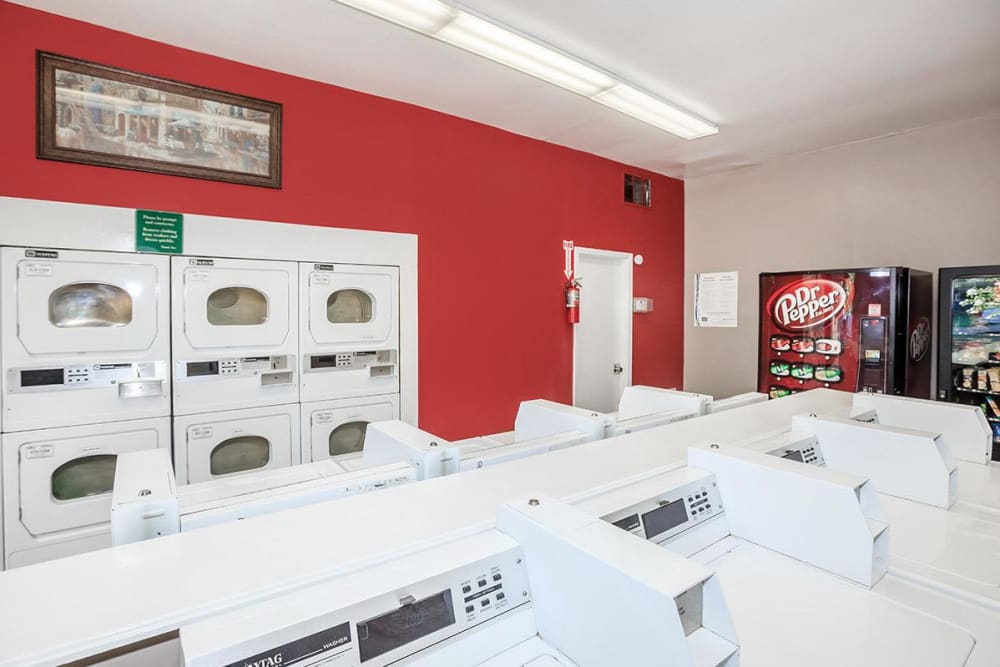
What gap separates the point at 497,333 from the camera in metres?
4.18

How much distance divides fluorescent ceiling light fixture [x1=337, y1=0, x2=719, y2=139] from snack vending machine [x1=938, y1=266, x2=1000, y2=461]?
2.04 meters

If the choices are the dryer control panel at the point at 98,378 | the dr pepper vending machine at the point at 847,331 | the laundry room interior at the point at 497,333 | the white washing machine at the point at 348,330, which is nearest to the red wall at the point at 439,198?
the laundry room interior at the point at 497,333

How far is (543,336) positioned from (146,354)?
2967 mm

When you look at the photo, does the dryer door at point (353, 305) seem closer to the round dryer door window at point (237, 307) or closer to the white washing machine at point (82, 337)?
the round dryer door window at point (237, 307)

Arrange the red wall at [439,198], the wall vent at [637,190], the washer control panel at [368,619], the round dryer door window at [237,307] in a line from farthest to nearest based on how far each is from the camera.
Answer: the wall vent at [637,190] → the round dryer door window at [237,307] → the red wall at [439,198] → the washer control panel at [368,619]

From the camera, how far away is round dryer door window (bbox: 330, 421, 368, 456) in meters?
3.25

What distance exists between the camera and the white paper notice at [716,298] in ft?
17.4

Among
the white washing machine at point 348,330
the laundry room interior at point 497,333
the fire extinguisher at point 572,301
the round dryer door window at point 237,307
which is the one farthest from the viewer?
the fire extinguisher at point 572,301

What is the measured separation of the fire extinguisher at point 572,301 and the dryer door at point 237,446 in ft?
8.64

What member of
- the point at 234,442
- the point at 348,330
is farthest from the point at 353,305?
the point at 234,442

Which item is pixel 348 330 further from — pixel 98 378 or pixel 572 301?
pixel 572 301

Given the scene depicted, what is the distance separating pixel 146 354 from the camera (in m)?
2.56

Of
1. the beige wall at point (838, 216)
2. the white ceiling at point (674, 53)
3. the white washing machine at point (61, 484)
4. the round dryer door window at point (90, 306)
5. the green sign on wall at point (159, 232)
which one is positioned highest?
the white ceiling at point (674, 53)

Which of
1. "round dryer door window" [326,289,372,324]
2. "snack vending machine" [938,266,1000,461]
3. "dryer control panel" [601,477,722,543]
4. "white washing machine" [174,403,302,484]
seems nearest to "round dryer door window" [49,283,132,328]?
"white washing machine" [174,403,302,484]
